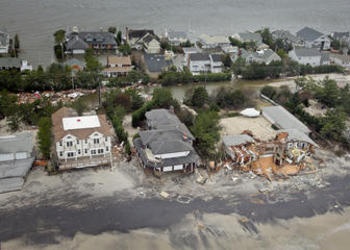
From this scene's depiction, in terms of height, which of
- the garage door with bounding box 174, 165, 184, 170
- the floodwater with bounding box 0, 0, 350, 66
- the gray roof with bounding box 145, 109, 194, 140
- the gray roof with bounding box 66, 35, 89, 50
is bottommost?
the garage door with bounding box 174, 165, 184, 170

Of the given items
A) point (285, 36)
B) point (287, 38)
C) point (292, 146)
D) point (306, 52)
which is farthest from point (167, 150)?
point (285, 36)

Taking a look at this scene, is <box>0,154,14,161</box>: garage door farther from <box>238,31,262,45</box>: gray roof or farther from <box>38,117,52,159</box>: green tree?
<box>238,31,262,45</box>: gray roof

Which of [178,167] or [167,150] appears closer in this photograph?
[167,150]

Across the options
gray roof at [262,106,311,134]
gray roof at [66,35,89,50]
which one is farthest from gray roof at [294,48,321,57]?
gray roof at [66,35,89,50]

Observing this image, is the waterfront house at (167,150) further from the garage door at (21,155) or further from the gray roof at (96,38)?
the gray roof at (96,38)

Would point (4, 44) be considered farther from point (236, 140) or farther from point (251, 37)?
point (236, 140)

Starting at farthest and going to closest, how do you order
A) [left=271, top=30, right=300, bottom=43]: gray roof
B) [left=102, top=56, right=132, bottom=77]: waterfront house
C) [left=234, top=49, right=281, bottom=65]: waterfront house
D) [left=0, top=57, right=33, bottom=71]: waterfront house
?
[left=271, top=30, right=300, bottom=43]: gray roof → [left=234, top=49, right=281, bottom=65]: waterfront house → [left=102, top=56, right=132, bottom=77]: waterfront house → [left=0, top=57, right=33, bottom=71]: waterfront house
